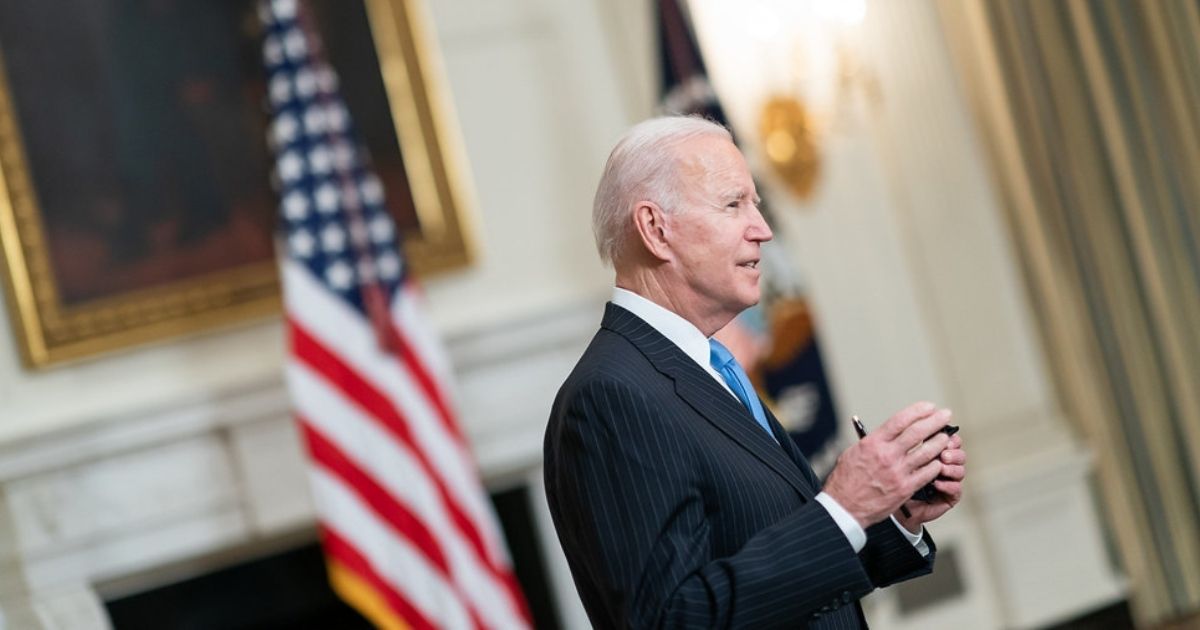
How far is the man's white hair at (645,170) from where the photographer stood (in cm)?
217

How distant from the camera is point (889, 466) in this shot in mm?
1956

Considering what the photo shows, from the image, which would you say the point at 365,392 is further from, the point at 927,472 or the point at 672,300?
the point at 927,472

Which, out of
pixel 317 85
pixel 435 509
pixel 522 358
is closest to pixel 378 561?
pixel 435 509

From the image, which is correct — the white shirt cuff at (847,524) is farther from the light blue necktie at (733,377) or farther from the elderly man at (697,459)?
the light blue necktie at (733,377)

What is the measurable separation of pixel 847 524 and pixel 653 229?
0.55 metres

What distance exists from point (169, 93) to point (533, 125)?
1596 millimetres

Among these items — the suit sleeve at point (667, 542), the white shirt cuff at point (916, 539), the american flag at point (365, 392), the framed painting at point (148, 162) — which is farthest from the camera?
the framed painting at point (148, 162)

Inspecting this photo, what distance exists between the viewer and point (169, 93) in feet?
19.5

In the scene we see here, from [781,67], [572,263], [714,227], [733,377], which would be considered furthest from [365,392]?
[714,227]

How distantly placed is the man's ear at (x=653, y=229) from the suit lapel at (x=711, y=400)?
0.11 metres

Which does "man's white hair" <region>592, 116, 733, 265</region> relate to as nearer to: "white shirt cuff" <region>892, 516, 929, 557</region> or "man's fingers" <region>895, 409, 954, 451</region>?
"man's fingers" <region>895, 409, 954, 451</region>

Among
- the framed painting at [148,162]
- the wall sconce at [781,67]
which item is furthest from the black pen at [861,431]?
the wall sconce at [781,67]

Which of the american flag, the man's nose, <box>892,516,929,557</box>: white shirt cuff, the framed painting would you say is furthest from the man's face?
the framed painting

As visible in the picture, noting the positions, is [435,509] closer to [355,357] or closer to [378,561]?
[378,561]
